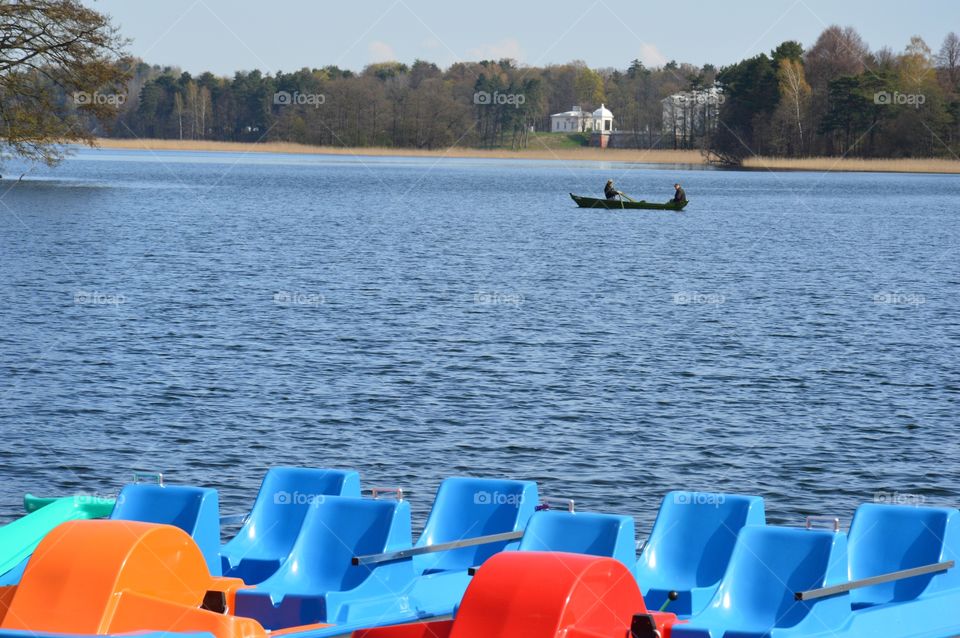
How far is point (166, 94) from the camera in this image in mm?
168500

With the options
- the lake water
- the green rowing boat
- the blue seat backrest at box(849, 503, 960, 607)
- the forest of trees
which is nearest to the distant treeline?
the forest of trees

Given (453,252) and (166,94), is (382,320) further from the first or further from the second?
(166,94)

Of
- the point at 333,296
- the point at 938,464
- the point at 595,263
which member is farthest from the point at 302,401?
the point at 595,263

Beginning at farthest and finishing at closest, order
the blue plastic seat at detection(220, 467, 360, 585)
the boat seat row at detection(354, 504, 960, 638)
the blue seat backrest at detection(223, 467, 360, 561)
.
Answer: the blue seat backrest at detection(223, 467, 360, 561)
the blue plastic seat at detection(220, 467, 360, 585)
the boat seat row at detection(354, 504, 960, 638)

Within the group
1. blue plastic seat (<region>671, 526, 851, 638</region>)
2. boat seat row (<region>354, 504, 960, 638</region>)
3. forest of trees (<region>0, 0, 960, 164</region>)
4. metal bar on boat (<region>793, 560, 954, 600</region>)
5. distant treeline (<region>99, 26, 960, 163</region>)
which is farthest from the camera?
distant treeline (<region>99, 26, 960, 163</region>)

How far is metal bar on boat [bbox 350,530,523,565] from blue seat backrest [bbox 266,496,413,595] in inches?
7.5

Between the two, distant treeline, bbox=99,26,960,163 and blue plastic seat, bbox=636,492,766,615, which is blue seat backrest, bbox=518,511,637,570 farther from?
distant treeline, bbox=99,26,960,163

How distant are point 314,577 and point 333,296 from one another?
28.8m

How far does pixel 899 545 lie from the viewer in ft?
35.6

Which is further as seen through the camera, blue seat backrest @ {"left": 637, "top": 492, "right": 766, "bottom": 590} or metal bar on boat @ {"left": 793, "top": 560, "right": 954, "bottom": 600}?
blue seat backrest @ {"left": 637, "top": 492, "right": 766, "bottom": 590}

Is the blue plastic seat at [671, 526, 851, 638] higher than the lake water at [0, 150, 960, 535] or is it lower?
higher

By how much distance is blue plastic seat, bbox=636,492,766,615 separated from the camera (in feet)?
36.0

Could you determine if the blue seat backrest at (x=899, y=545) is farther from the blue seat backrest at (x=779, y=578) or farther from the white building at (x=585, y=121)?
the white building at (x=585, y=121)

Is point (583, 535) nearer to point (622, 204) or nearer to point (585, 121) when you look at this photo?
point (622, 204)
